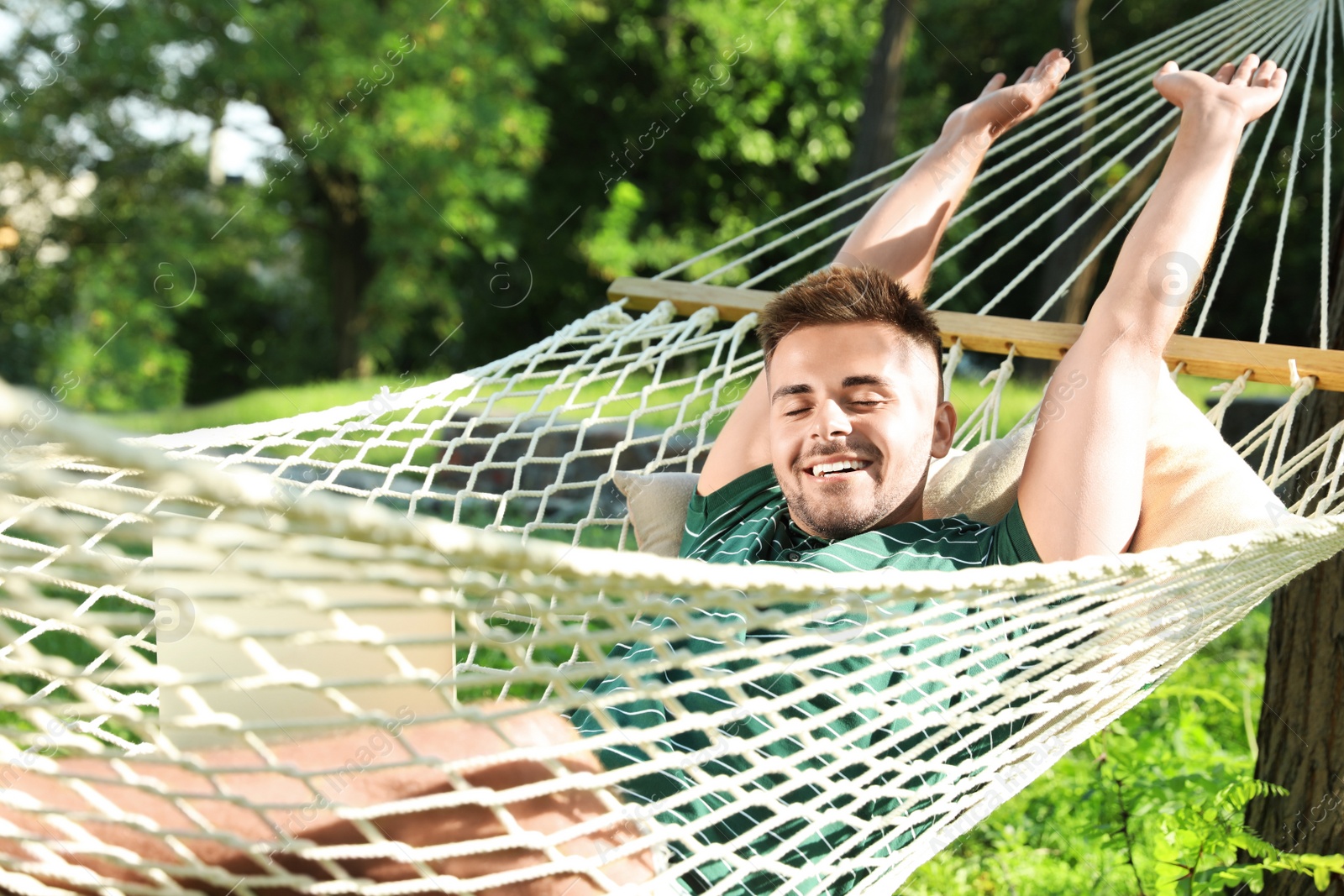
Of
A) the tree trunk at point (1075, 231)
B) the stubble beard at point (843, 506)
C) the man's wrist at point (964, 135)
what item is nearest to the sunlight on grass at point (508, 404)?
the tree trunk at point (1075, 231)

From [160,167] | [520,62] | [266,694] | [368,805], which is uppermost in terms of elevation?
[520,62]

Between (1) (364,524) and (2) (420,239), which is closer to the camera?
(1) (364,524)

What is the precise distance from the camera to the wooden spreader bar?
159 centimetres

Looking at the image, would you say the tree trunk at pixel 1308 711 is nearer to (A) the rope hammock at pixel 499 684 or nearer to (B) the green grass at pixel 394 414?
(A) the rope hammock at pixel 499 684

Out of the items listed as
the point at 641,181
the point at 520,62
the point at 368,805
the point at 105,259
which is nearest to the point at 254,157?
the point at 105,259

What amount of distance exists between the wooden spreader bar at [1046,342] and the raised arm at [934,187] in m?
0.11

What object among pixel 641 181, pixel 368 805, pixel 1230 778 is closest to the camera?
pixel 368 805

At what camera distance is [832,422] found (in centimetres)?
140

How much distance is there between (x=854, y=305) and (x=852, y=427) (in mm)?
163

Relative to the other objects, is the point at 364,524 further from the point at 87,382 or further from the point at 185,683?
the point at 87,382

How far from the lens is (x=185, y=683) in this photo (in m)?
0.75

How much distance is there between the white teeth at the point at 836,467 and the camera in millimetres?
1420

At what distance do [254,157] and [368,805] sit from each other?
9.05 m

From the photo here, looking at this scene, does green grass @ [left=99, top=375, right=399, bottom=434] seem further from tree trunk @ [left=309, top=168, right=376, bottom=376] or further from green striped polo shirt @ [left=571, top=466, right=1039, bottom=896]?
green striped polo shirt @ [left=571, top=466, right=1039, bottom=896]
